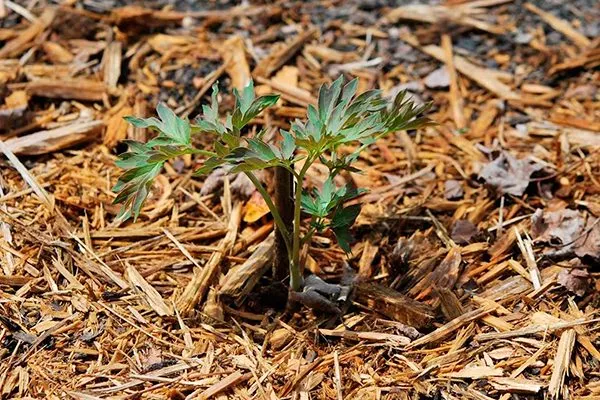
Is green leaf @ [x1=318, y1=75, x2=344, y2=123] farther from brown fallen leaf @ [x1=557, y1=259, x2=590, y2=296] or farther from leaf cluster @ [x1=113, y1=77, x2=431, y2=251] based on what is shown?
brown fallen leaf @ [x1=557, y1=259, x2=590, y2=296]

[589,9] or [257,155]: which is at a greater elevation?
[257,155]

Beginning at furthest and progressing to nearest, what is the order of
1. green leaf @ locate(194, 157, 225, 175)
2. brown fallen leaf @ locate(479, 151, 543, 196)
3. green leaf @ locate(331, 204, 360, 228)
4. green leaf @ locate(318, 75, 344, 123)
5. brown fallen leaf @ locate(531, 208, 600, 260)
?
1. brown fallen leaf @ locate(479, 151, 543, 196)
2. brown fallen leaf @ locate(531, 208, 600, 260)
3. green leaf @ locate(331, 204, 360, 228)
4. green leaf @ locate(318, 75, 344, 123)
5. green leaf @ locate(194, 157, 225, 175)

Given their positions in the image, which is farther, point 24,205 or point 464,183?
point 464,183

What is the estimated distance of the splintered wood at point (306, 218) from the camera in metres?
1.96

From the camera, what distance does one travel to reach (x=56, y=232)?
2.27 metres

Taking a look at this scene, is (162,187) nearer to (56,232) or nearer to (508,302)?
(56,232)

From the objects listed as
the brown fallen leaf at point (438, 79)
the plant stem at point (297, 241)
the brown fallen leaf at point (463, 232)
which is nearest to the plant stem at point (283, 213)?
the plant stem at point (297, 241)

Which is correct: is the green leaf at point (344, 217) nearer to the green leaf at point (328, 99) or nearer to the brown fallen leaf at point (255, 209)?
the green leaf at point (328, 99)

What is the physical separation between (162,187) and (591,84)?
5.60 feet

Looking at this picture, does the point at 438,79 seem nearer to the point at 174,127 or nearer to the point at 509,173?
the point at 509,173

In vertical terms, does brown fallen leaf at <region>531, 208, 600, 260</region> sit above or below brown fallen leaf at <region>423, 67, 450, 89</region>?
above

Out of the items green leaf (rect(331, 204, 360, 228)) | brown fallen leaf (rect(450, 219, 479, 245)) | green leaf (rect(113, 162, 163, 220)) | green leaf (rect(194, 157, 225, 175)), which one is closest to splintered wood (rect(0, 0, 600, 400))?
brown fallen leaf (rect(450, 219, 479, 245))

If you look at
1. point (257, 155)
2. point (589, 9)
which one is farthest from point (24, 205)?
point (589, 9)

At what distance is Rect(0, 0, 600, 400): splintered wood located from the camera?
1955mm
